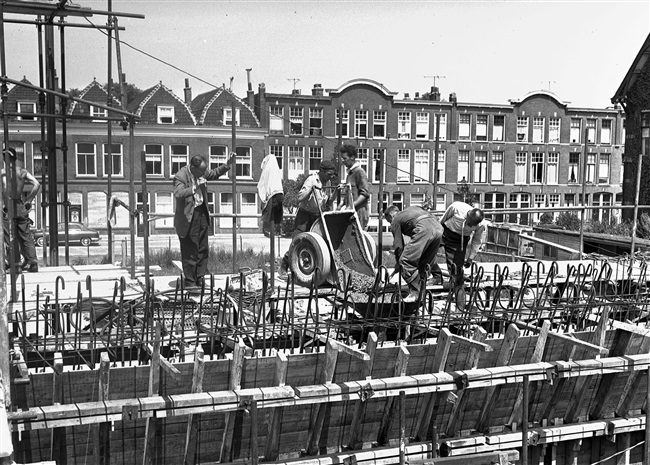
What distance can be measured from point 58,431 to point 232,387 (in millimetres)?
1483

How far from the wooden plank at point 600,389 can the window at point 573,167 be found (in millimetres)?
42739

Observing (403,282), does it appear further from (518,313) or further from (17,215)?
(17,215)

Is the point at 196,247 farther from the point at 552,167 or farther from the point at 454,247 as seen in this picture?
the point at 552,167

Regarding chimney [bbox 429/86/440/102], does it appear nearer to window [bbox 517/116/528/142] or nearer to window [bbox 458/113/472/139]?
window [bbox 458/113/472/139]

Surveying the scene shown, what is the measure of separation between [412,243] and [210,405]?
13.0 ft

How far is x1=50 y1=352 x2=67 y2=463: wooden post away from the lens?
7266 millimetres

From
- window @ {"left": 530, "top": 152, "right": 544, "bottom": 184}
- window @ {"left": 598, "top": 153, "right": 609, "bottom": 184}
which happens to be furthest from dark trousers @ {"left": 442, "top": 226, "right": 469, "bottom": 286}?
window @ {"left": 598, "top": 153, "right": 609, "bottom": 184}

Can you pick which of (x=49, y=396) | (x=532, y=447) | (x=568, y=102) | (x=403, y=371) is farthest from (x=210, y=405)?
(x=568, y=102)

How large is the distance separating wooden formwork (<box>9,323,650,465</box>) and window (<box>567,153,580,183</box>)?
42.6 m

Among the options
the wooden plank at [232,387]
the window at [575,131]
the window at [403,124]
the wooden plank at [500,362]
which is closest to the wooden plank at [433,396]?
the wooden plank at [500,362]

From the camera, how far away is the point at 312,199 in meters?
11.7

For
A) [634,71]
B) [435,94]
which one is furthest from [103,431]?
[435,94]

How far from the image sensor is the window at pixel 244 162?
41.9m

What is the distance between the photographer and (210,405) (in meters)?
7.34
